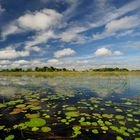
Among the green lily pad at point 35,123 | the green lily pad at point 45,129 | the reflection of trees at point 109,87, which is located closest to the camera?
the green lily pad at point 45,129

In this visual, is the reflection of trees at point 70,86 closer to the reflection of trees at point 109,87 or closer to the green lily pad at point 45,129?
the reflection of trees at point 109,87

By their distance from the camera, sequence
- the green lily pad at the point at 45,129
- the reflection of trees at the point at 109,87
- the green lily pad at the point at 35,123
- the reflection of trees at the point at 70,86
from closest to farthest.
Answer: the green lily pad at the point at 45,129 → the green lily pad at the point at 35,123 → the reflection of trees at the point at 109,87 → the reflection of trees at the point at 70,86

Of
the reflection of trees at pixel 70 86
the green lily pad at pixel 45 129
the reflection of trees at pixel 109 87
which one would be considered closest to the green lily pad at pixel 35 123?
the green lily pad at pixel 45 129

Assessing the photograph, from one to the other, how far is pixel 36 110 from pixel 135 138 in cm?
517

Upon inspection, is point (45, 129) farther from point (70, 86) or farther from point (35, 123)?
point (70, 86)

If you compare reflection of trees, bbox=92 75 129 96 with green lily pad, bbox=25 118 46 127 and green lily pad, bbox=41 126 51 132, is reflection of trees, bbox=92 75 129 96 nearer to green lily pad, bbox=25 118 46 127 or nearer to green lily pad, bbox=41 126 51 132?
green lily pad, bbox=25 118 46 127

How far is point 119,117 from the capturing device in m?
7.34

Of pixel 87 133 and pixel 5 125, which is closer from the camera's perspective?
pixel 87 133

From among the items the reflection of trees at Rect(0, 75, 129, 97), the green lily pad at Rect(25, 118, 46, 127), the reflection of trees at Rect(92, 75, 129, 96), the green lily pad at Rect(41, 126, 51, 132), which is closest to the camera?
the green lily pad at Rect(41, 126, 51, 132)

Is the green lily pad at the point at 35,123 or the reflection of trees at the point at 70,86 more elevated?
the reflection of trees at the point at 70,86

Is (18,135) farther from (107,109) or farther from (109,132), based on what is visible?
(107,109)

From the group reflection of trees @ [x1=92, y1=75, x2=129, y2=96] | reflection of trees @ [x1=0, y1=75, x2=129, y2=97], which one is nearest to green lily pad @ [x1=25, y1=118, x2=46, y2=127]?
reflection of trees @ [x1=0, y1=75, x2=129, y2=97]

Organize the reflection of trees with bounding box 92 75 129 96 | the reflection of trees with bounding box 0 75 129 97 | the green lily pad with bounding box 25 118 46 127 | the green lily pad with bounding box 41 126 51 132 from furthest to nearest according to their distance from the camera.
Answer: the reflection of trees with bounding box 0 75 129 97 → the reflection of trees with bounding box 92 75 129 96 → the green lily pad with bounding box 25 118 46 127 → the green lily pad with bounding box 41 126 51 132

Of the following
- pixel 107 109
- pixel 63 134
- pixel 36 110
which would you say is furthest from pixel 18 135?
pixel 107 109
